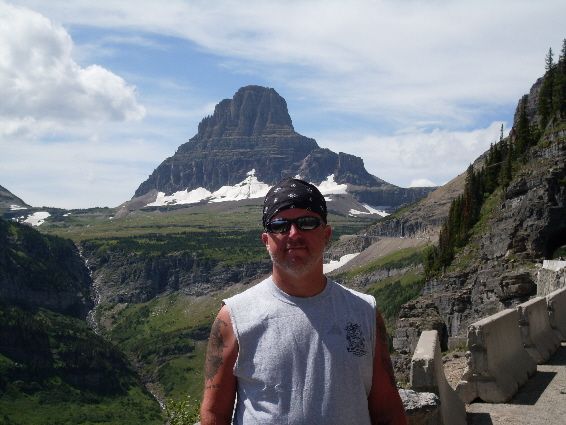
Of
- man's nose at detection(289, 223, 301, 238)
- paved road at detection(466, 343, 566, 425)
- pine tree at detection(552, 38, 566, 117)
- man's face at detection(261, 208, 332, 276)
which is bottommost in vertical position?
paved road at detection(466, 343, 566, 425)

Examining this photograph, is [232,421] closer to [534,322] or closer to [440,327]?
[534,322]

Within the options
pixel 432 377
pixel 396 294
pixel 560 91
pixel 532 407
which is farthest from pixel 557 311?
pixel 396 294

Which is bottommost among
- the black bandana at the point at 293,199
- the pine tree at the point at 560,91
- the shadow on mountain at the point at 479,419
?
the shadow on mountain at the point at 479,419

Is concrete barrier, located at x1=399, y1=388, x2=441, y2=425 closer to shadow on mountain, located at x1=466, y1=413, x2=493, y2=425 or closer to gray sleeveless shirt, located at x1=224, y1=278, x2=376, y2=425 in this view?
shadow on mountain, located at x1=466, y1=413, x2=493, y2=425

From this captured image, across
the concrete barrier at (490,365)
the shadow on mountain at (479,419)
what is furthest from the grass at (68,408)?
the shadow on mountain at (479,419)

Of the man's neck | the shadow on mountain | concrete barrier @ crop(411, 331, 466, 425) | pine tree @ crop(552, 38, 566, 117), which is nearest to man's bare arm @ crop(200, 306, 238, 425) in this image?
the man's neck

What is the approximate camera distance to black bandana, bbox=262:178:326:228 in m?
4.79

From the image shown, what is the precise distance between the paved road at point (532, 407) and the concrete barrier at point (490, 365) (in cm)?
18

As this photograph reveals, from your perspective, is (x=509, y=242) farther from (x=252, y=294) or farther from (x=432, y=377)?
(x=252, y=294)

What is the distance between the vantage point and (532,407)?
35.2 feet

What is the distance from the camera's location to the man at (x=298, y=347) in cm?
441

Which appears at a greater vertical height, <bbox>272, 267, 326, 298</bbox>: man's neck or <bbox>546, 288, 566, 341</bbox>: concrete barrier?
<bbox>272, 267, 326, 298</bbox>: man's neck

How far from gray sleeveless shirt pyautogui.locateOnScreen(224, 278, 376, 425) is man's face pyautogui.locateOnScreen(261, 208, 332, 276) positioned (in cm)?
21

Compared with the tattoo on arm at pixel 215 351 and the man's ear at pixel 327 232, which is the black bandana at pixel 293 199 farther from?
the tattoo on arm at pixel 215 351
